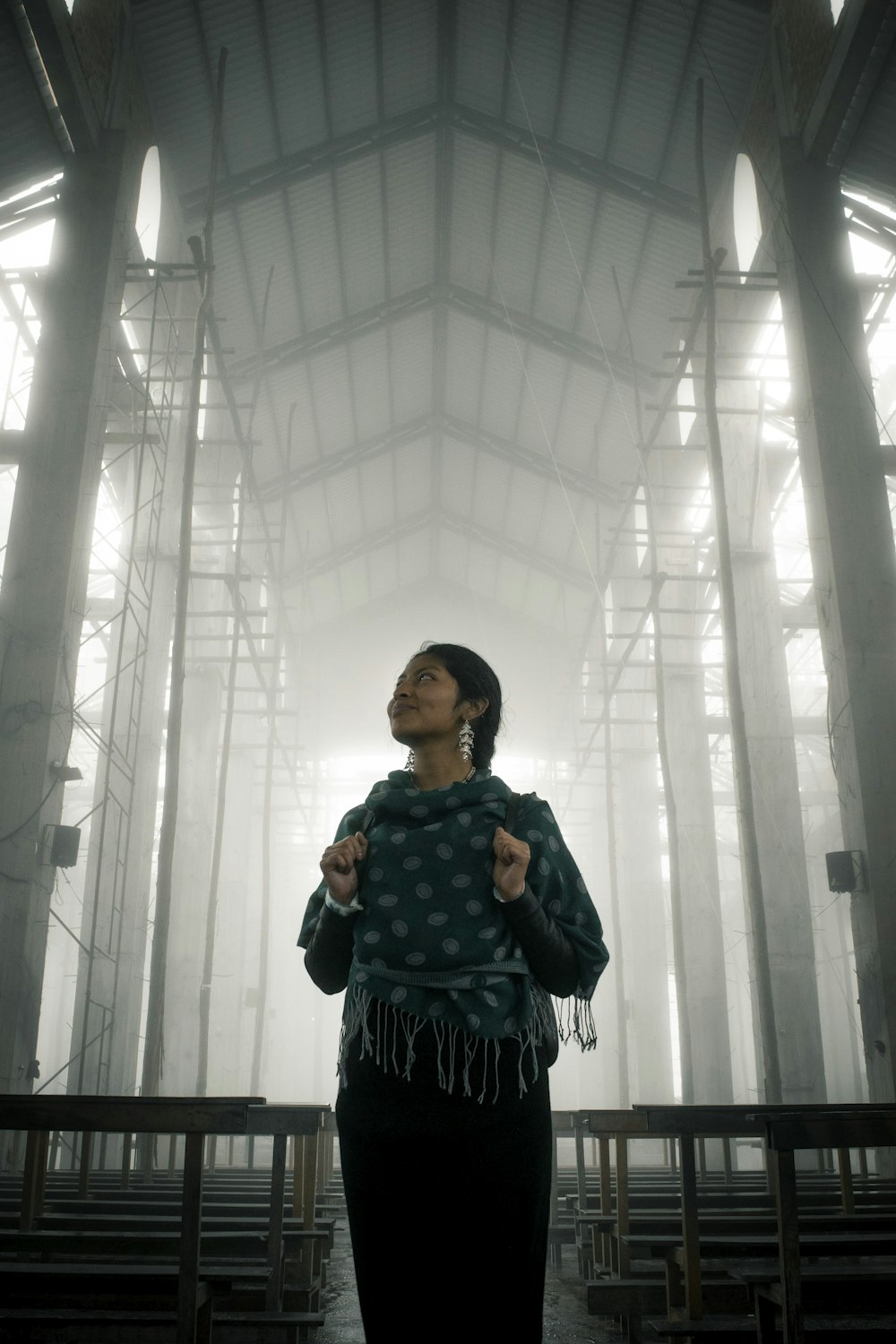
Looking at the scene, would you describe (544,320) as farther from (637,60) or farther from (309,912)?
(309,912)

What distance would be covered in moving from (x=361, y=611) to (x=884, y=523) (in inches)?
645

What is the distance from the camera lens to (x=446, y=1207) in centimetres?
186

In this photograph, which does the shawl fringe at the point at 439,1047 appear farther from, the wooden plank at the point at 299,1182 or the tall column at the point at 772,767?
the tall column at the point at 772,767

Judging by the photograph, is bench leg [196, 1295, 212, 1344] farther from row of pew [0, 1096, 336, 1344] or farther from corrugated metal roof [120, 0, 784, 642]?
corrugated metal roof [120, 0, 784, 642]

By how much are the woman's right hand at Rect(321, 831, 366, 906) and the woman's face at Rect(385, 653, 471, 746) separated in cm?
28

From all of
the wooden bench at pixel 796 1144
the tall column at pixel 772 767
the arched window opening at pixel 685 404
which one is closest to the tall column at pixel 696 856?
the tall column at pixel 772 767

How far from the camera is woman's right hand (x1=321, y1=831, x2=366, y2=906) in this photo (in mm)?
2080

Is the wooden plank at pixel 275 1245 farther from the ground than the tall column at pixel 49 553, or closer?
closer

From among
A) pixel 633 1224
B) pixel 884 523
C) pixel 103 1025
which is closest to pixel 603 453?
pixel 884 523

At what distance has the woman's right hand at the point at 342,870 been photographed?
2080mm

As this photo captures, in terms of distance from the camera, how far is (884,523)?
8.45 metres

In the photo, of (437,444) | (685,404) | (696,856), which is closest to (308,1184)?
(696,856)

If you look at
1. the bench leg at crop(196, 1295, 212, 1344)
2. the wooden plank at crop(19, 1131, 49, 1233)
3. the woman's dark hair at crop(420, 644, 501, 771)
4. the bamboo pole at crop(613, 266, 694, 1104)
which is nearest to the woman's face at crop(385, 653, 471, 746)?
the woman's dark hair at crop(420, 644, 501, 771)

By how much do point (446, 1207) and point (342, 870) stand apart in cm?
59
